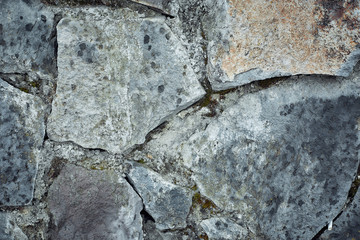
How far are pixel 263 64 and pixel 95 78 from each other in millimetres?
456

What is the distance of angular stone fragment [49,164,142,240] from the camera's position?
0.91 metres

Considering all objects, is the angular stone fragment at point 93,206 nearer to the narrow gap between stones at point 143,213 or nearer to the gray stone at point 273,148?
the narrow gap between stones at point 143,213

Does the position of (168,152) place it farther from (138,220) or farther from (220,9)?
(220,9)

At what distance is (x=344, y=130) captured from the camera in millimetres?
935

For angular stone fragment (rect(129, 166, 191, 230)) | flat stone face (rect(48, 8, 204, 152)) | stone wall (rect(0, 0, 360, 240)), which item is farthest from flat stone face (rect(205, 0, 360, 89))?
angular stone fragment (rect(129, 166, 191, 230))

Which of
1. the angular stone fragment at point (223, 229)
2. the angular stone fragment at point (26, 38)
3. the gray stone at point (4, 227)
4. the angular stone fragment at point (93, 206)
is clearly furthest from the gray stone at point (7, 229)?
the angular stone fragment at point (223, 229)

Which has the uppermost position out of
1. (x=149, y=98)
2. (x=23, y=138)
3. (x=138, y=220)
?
(x=149, y=98)

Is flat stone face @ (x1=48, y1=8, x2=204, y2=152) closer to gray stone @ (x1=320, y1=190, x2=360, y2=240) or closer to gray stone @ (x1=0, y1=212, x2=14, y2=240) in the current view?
gray stone @ (x1=0, y1=212, x2=14, y2=240)

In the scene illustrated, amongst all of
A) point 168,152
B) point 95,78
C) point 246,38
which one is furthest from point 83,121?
point 246,38

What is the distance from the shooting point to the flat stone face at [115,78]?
87cm

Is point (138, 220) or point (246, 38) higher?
point (246, 38)

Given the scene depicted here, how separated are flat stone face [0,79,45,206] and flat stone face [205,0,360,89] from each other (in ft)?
1.69

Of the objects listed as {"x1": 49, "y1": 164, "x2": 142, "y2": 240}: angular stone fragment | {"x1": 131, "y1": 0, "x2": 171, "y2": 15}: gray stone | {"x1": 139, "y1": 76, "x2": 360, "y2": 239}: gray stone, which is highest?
{"x1": 131, "y1": 0, "x2": 171, "y2": 15}: gray stone

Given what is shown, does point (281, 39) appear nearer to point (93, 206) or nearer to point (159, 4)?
point (159, 4)
